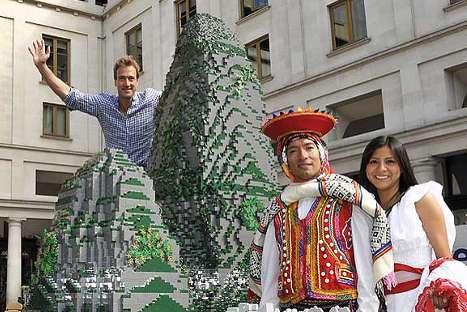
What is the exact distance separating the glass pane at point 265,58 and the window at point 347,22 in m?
2.68

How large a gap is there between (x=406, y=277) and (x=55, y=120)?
24.8 meters

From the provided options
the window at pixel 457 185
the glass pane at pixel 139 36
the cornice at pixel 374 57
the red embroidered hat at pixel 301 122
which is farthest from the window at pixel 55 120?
the red embroidered hat at pixel 301 122

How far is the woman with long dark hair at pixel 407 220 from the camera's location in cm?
340

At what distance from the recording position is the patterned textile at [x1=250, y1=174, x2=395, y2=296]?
128 inches

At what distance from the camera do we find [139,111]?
20.1 ft

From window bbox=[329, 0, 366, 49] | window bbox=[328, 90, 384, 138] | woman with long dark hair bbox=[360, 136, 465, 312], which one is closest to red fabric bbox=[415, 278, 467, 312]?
woman with long dark hair bbox=[360, 136, 465, 312]

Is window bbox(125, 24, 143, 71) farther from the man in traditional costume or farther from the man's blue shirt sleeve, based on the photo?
the man in traditional costume

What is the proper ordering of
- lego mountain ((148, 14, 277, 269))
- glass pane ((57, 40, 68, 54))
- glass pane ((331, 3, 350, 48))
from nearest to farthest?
1. lego mountain ((148, 14, 277, 269))
2. glass pane ((331, 3, 350, 48))
3. glass pane ((57, 40, 68, 54))

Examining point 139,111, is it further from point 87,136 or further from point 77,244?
point 87,136

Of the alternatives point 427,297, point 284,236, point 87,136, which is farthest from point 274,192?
point 87,136

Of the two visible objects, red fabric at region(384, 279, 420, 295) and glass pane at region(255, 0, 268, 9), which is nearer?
red fabric at region(384, 279, 420, 295)

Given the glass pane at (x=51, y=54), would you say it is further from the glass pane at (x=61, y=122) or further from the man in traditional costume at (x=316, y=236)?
the man in traditional costume at (x=316, y=236)

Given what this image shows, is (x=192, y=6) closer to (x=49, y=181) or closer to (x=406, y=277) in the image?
(x=49, y=181)

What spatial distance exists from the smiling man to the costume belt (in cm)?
321
